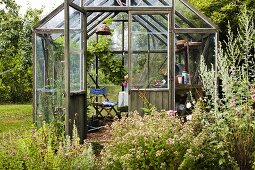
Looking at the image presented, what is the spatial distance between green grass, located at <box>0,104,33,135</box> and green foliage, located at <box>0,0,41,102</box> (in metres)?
1.49

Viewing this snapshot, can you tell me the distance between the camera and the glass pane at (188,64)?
8617 mm

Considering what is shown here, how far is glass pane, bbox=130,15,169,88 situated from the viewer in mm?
8492

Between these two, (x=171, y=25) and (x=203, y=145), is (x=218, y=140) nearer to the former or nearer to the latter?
(x=203, y=145)

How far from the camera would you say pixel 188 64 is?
883 centimetres

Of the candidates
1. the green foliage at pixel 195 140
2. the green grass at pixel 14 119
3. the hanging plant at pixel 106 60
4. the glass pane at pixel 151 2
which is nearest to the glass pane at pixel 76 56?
the glass pane at pixel 151 2

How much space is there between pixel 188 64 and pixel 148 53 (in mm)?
797

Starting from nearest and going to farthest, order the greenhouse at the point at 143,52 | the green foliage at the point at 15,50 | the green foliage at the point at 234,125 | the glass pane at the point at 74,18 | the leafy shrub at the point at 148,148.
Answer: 1. the leafy shrub at the point at 148,148
2. the green foliage at the point at 234,125
3. the glass pane at the point at 74,18
4. the greenhouse at the point at 143,52
5. the green foliage at the point at 15,50

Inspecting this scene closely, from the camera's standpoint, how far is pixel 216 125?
16.9ft

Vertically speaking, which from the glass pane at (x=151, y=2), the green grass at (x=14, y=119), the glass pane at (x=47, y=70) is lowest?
the green grass at (x=14, y=119)

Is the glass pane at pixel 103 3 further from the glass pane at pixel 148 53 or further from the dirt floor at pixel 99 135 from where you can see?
the dirt floor at pixel 99 135

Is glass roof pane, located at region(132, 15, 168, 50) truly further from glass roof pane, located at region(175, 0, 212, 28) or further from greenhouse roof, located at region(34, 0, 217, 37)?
glass roof pane, located at region(175, 0, 212, 28)

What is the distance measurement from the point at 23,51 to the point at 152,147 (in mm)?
12845

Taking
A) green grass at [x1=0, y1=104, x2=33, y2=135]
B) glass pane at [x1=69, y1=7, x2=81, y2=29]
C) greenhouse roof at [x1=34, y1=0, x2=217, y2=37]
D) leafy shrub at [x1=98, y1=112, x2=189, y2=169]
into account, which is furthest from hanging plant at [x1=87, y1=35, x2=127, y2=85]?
leafy shrub at [x1=98, y1=112, x2=189, y2=169]

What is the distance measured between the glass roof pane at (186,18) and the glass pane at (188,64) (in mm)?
200
